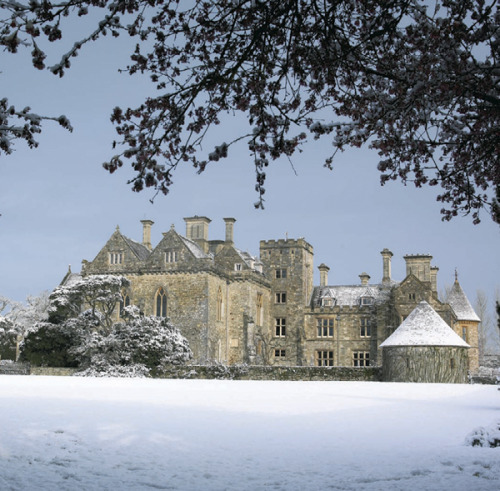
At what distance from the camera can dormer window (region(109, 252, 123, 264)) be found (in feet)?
139

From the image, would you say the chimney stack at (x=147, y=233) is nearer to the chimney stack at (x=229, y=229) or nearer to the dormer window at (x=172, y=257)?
the chimney stack at (x=229, y=229)

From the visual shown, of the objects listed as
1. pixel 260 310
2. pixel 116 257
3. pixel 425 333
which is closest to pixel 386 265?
pixel 260 310

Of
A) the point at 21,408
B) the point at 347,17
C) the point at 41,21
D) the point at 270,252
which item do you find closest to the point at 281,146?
the point at 347,17

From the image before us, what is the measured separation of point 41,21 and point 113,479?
15.4ft

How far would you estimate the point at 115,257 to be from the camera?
139ft

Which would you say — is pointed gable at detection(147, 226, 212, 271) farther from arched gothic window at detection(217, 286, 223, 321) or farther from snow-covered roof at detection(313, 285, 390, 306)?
snow-covered roof at detection(313, 285, 390, 306)

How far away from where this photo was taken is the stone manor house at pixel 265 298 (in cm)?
4012

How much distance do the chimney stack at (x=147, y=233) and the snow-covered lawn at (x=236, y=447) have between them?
101 feet

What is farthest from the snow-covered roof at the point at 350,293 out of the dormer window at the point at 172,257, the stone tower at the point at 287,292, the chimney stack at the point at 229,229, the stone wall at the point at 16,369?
the stone wall at the point at 16,369

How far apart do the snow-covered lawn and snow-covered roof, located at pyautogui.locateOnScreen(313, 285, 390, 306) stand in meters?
30.5

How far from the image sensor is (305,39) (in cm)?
697

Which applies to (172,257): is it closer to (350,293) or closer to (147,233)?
(147,233)

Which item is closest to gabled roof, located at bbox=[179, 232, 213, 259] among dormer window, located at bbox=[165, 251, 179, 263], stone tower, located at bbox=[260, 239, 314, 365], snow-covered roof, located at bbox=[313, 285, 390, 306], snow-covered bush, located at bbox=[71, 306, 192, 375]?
dormer window, located at bbox=[165, 251, 179, 263]

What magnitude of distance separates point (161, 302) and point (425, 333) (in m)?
16.2
